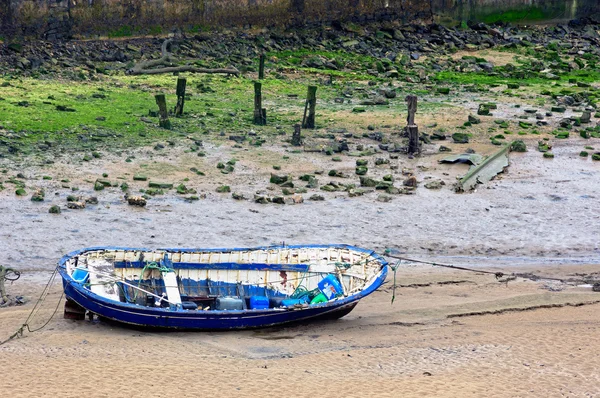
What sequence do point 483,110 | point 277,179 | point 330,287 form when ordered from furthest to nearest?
point 483,110 < point 277,179 < point 330,287

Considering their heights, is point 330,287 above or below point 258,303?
above

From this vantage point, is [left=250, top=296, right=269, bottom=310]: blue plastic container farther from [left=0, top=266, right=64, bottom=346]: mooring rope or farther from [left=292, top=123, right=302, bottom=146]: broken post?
[left=292, top=123, right=302, bottom=146]: broken post

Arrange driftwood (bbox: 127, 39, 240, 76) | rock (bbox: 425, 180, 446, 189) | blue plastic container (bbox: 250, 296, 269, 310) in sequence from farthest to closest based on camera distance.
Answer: driftwood (bbox: 127, 39, 240, 76), rock (bbox: 425, 180, 446, 189), blue plastic container (bbox: 250, 296, 269, 310)

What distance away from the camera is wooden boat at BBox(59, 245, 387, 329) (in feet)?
39.8

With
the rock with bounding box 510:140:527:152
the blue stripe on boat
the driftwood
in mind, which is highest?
the driftwood

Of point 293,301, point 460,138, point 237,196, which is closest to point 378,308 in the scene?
point 293,301

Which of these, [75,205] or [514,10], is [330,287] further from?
[514,10]

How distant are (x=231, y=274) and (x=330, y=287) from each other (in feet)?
4.59

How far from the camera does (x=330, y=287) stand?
1298 centimetres

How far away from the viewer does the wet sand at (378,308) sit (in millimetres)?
10438

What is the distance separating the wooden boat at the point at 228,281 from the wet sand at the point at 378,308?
0.30 m

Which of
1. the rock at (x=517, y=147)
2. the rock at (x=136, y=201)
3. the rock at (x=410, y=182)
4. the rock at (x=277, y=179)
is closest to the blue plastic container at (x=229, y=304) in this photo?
the rock at (x=136, y=201)

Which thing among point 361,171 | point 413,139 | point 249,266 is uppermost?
point 413,139

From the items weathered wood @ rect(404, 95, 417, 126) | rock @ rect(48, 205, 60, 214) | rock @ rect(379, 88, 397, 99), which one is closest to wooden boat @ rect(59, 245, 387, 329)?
rock @ rect(48, 205, 60, 214)
